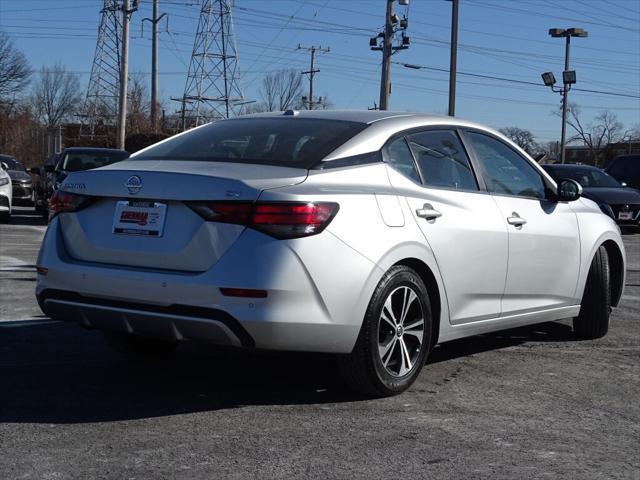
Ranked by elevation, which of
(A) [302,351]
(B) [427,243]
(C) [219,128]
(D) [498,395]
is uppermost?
(C) [219,128]

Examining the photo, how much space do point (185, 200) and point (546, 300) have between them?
2.84 metres

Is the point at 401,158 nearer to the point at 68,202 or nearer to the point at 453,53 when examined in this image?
the point at 68,202

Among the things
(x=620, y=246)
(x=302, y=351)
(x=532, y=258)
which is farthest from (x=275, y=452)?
(x=620, y=246)

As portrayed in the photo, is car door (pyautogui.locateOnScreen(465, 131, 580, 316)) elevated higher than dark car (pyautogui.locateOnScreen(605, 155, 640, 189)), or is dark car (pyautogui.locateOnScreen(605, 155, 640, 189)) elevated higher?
dark car (pyautogui.locateOnScreen(605, 155, 640, 189))

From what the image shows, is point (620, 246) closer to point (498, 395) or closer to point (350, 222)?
point (498, 395)

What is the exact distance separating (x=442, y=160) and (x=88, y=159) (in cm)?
1481

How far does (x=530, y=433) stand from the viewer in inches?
175

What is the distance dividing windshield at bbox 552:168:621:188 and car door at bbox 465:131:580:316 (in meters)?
14.7

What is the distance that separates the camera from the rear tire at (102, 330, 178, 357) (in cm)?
581

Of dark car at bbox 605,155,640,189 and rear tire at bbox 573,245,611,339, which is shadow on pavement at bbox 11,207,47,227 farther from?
rear tire at bbox 573,245,611,339

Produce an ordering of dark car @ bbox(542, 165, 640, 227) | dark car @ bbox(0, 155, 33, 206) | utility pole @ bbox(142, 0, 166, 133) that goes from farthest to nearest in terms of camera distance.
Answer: utility pole @ bbox(142, 0, 166, 133)
dark car @ bbox(0, 155, 33, 206)
dark car @ bbox(542, 165, 640, 227)

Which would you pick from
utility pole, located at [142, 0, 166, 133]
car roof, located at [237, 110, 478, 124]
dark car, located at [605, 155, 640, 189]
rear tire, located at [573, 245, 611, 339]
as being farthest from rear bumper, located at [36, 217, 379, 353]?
utility pole, located at [142, 0, 166, 133]

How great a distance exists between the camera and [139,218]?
15.3 ft

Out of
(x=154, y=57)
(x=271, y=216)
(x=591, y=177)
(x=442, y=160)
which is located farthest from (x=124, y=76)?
(x=271, y=216)
